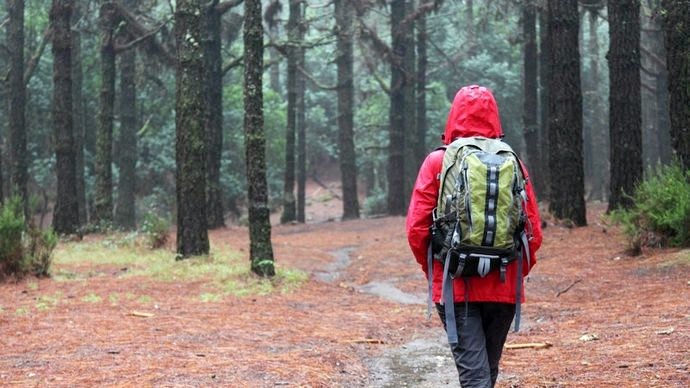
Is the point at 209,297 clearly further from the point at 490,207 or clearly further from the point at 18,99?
the point at 18,99

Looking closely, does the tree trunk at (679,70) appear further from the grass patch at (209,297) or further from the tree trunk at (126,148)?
the tree trunk at (126,148)

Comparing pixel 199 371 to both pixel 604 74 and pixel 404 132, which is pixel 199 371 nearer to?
pixel 404 132

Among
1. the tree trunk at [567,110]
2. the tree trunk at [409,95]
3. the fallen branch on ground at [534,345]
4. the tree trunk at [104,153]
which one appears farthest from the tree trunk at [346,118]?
the fallen branch on ground at [534,345]

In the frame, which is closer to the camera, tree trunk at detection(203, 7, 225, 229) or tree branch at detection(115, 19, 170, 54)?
tree branch at detection(115, 19, 170, 54)

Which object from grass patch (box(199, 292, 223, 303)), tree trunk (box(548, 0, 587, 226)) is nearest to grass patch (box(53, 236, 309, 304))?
grass patch (box(199, 292, 223, 303))

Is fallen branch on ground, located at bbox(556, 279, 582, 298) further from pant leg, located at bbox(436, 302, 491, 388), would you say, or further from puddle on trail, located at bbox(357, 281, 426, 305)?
pant leg, located at bbox(436, 302, 491, 388)

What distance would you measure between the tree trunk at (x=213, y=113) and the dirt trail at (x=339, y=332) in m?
9.87

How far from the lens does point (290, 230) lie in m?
24.3

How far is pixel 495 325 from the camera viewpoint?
440cm

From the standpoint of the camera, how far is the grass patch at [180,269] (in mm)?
10828

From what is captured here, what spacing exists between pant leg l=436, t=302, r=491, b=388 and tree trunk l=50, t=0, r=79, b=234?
16219 millimetres

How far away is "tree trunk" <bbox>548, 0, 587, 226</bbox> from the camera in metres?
14.8

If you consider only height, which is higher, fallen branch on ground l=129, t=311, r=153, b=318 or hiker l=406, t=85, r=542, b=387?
hiker l=406, t=85, r=542, b=387

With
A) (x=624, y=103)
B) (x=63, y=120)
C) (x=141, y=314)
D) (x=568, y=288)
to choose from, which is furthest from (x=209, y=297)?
(x=63, y=120)
